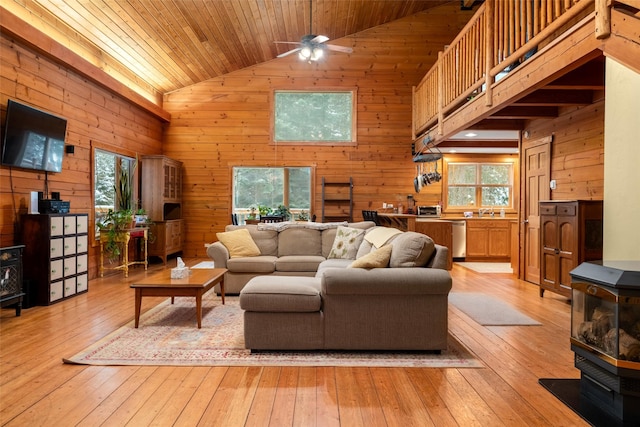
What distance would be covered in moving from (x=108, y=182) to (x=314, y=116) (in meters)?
4.44

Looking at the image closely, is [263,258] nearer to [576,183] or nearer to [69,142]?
[69,142]

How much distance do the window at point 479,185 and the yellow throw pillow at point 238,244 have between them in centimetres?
556

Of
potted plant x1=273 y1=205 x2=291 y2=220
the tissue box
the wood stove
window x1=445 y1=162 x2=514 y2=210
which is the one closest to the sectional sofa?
the wood stove

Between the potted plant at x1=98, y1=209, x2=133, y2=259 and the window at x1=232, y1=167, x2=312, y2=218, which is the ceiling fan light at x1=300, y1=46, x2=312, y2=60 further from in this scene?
the potted plant at x1=98, y1=209, x2=133, y2=259

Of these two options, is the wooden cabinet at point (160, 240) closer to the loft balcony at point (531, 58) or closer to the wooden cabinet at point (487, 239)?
the loft balcony at point (531, 58)

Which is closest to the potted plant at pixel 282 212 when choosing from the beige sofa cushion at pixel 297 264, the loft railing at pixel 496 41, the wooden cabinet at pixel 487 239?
the beige sofa cushion at pixel 297 264

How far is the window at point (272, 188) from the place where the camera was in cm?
923

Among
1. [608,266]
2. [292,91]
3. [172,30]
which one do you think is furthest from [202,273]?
[292,91]

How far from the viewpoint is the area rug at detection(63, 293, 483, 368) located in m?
2.92

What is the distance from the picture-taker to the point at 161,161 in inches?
314

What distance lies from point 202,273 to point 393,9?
276 inches

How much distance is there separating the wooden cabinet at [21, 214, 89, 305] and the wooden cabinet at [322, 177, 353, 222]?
5.22 meters

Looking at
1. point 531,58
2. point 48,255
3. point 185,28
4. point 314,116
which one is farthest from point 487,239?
point 48,255

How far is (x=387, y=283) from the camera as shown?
3.05 m
